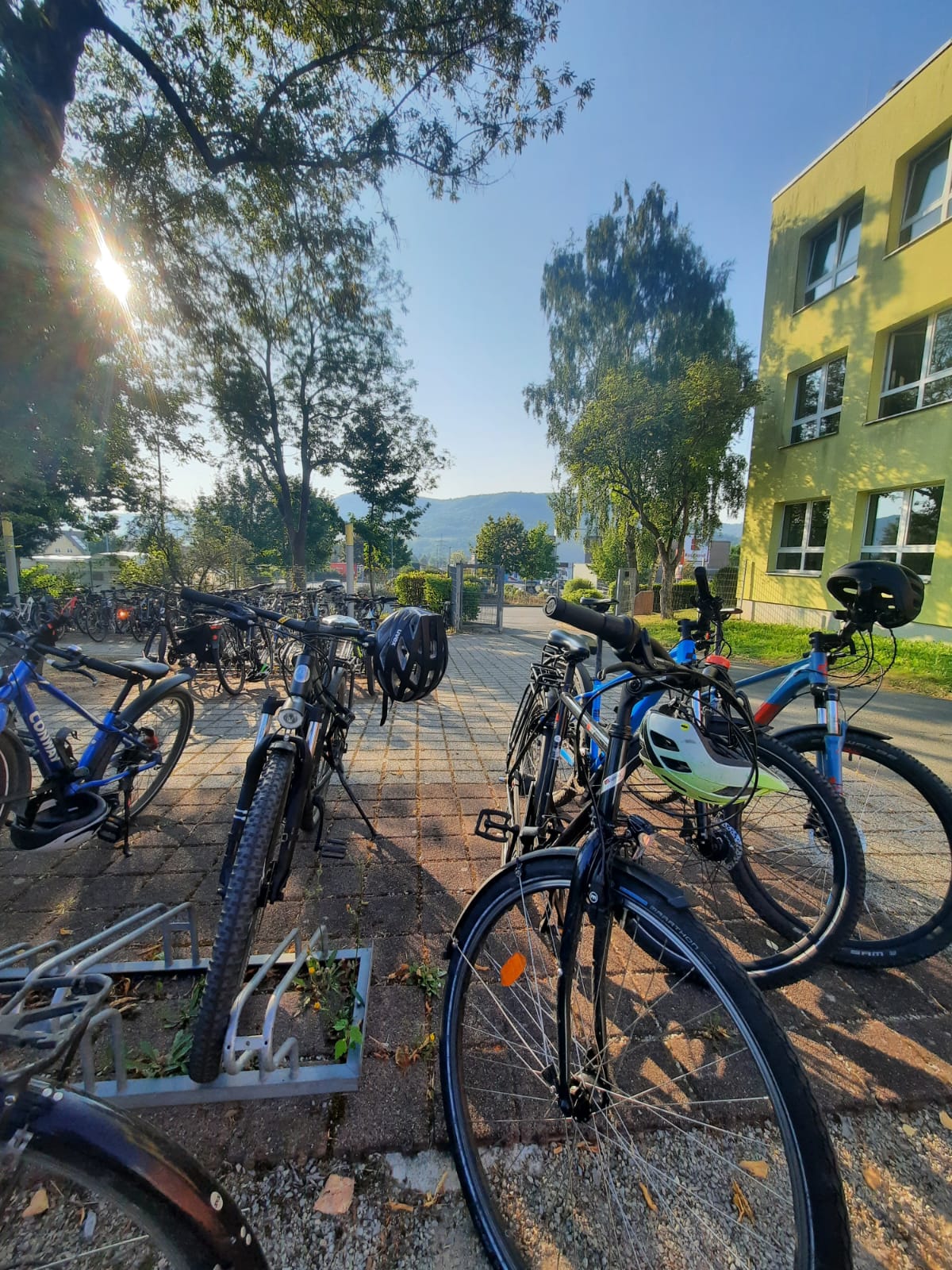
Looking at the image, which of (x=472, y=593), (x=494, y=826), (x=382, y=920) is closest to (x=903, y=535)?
(x=472, y=593)

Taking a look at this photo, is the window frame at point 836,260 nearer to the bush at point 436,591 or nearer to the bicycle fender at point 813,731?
the bush at point 436,591

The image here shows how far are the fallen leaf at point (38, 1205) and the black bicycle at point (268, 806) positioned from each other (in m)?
0.28

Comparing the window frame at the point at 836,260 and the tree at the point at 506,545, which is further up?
the window frame at the point at 836,260

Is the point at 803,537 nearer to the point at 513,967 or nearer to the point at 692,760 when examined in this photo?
the point at 692,760

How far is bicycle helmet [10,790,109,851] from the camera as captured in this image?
207cm

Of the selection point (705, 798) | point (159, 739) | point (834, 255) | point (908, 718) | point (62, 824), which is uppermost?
point (834, 255)

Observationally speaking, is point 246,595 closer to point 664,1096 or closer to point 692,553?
point 664,1096

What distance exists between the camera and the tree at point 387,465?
55.1ft

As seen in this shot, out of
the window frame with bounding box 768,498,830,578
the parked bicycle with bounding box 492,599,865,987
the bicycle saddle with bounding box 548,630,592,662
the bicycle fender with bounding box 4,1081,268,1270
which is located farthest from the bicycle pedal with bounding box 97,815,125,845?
the window frame with bounding box 768,498,830,578

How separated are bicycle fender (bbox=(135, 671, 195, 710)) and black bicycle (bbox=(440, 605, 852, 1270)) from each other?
211 cm

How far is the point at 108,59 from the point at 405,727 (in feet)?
32.9

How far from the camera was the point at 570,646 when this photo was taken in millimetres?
2314

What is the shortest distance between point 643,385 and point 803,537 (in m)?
5.68

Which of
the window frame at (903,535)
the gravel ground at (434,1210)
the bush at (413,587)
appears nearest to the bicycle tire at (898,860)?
the gravel ground at (434,1210)
